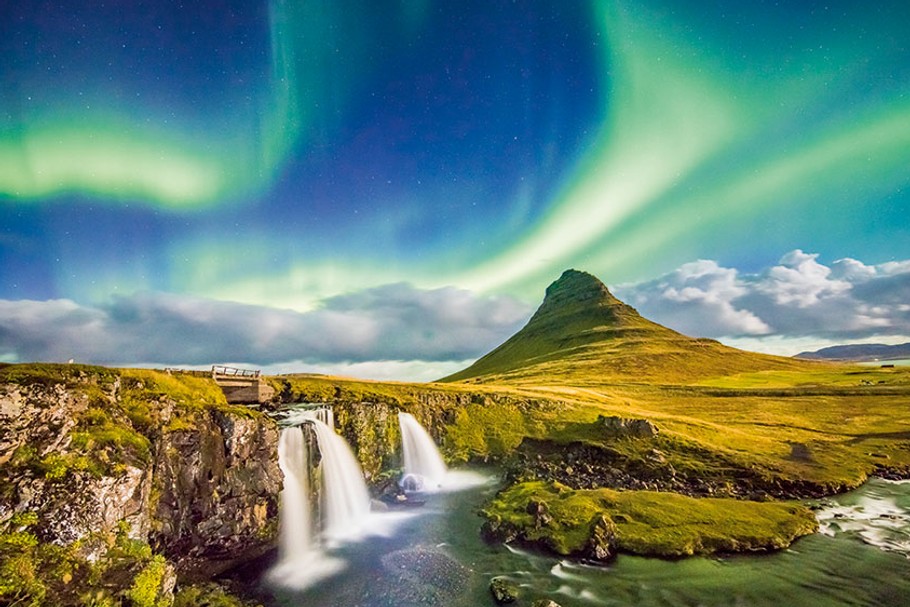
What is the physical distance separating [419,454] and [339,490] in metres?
18.5

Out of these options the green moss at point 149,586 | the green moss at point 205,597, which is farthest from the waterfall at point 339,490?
the green moss at point 149,586

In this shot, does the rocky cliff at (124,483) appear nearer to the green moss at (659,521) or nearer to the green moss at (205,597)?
the green moss at (205,597)

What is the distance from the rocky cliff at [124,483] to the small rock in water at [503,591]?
18.7 m

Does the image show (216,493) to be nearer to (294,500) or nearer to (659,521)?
(294,500)

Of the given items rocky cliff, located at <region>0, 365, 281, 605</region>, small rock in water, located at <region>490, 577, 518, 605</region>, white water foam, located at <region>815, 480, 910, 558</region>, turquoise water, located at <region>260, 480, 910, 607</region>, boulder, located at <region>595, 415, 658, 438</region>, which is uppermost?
rocky cliff, located at <region>0, 365, 281, 605</region>

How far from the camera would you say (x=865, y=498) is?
4497 centimetres

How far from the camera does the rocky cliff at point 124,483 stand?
1862cm

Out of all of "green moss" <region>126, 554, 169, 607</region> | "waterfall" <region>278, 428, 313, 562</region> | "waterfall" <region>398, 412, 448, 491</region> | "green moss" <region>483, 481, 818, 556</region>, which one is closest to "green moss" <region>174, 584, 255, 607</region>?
"green moss" <region>126, 554, 169, 607</region>

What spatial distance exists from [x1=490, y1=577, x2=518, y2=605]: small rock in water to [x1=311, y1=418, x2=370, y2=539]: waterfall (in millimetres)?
16603

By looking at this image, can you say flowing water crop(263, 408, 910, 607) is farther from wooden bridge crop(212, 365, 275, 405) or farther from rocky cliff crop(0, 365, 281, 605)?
wooden bridge crop(212, 365, 275, 405)

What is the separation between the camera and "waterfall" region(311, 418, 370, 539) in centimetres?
3997

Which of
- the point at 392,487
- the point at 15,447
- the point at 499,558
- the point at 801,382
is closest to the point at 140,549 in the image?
the point at 15,447

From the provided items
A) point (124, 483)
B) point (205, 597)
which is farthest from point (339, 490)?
point (124, 483)

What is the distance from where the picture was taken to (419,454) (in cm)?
5994
